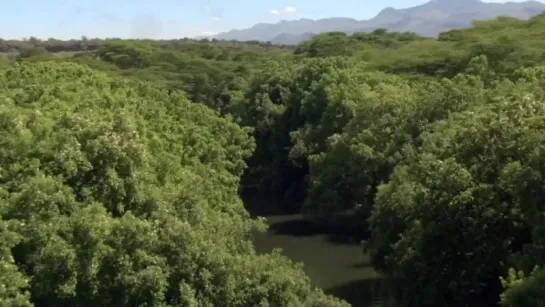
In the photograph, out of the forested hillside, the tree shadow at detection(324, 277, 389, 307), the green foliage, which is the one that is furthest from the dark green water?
the green foliage

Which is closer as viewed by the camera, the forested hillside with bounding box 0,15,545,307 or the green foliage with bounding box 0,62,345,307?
the green foliage with bounding box 0,62,345,307

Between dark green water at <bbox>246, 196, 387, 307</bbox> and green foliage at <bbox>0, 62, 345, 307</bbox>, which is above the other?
green foliage at <bbox>0, 62, 345, 307</bbox>

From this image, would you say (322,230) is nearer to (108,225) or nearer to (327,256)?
(327,256)

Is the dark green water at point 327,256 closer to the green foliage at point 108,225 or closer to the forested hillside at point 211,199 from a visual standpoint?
the forested hillside at point 211,199

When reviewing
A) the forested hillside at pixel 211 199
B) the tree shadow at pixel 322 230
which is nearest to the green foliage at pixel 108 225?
the forested hillside at pixel 211 199

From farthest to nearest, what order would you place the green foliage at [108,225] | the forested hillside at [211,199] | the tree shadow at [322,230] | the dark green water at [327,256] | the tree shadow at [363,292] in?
the tree shadow at [322,230]
the dark green water at [327,256]
the tree shadow at [363,292]
the forested hillside at [211,199]
the green foliage at [108,225]

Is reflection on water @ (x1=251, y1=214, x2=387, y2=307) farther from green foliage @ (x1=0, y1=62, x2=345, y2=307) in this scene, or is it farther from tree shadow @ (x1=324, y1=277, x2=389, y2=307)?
green foliage @ (x1=0, y1=62, x2=345, y2=307)

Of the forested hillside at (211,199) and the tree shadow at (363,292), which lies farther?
the tree shadow at (363,292)

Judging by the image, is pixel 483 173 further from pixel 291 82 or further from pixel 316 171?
pixel 291 82

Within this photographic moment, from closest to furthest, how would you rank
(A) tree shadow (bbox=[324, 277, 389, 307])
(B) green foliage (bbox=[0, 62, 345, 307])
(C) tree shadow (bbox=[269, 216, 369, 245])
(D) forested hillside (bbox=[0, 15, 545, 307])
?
(B) green foliage (bbox=[0, 62, 345, 307]), (D) forested hillside (bbox=[0, 15, 545, 307]), (A) tree shadow (bbox=[324, 277, 389, 307]), (C) tree shadow (bbox=[269, 216, 369, 245])

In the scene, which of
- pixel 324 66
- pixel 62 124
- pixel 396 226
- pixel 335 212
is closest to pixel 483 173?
pixel 396 226
